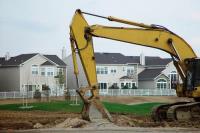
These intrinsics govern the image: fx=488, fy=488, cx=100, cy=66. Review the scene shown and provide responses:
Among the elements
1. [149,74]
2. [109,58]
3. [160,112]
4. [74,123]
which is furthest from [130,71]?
[74,123]

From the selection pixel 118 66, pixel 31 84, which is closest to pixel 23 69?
pixel 31 84

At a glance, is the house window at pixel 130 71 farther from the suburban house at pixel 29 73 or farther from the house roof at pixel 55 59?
the suburban house at pixel 29 73

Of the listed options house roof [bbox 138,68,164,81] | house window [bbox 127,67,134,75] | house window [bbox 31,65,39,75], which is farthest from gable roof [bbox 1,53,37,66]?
house roof [bbox 138,68,164,81]

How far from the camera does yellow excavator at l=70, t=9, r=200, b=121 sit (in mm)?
19125

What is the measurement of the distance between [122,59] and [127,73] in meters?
2.87

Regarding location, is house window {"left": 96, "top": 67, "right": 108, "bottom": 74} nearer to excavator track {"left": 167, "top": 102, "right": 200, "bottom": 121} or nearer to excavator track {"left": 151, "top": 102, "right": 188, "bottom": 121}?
excavator track {"left": 151, "top": 102, "right": 188, "bottom": 121}

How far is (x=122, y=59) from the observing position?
7800 cm

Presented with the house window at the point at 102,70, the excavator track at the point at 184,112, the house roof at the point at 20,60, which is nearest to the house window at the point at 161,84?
the house window at the point at 102,70

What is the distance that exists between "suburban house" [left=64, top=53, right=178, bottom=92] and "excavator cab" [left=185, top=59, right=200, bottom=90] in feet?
163

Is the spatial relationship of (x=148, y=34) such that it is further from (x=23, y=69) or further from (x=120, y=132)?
(x=23, y=69)

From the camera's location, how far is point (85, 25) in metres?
19.9

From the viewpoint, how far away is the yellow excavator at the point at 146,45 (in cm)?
1912

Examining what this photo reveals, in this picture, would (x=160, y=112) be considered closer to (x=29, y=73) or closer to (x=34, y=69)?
(x=29, y=73)

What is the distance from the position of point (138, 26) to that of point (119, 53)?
60.5m
